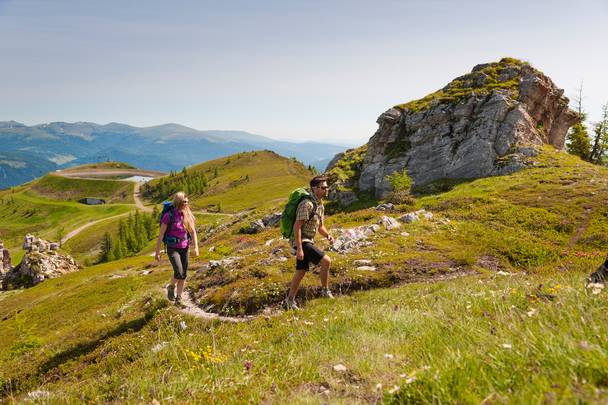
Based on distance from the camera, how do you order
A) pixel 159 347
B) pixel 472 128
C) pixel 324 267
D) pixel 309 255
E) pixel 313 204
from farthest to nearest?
pixel 472 128 < pixel 324 267 < pixel 309 255 < pixel 313 204 < pixel 159 347

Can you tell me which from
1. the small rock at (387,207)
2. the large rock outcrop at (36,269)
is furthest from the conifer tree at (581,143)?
the large rock outcrop at (36,269)

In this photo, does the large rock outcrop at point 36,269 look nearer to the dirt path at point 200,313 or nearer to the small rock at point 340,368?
the dirt path at point 200,313

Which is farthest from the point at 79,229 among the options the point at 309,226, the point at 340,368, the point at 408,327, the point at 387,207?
the point at 340,368

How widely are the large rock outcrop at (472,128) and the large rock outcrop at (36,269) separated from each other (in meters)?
70.0

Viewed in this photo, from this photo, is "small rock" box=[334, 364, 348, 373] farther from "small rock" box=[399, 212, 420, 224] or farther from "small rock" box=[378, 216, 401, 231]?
"small rock" box=[399, 212, 420, 224]

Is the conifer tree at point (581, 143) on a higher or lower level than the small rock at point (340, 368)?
higher

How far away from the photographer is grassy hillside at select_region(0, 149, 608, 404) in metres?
3.43

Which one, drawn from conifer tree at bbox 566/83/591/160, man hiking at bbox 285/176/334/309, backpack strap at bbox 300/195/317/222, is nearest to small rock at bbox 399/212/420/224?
man hiking at bbox 285/176/334/309

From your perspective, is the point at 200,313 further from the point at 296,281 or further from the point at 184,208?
the point at 296,281

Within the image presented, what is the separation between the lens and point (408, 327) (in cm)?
643

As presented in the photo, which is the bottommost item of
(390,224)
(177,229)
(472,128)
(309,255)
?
(390,224)

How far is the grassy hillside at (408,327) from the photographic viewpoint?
343 centimetres

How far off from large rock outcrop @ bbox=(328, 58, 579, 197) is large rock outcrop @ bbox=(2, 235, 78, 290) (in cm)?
7003

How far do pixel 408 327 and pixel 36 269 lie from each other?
91.7m
